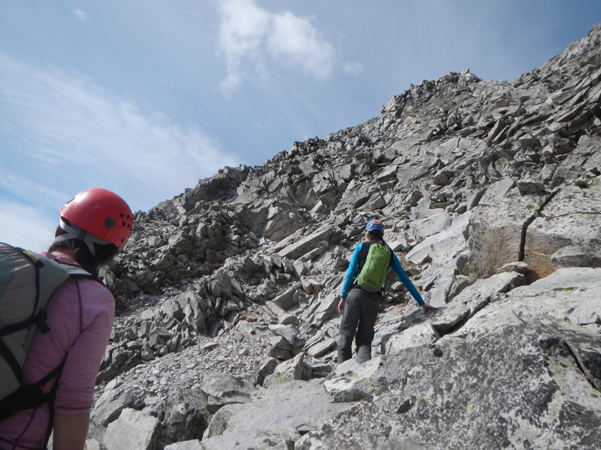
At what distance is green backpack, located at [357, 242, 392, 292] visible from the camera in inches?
249

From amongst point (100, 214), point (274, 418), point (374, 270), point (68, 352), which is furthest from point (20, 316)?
point (374, 270)

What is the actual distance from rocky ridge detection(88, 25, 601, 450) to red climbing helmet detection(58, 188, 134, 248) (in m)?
2.99

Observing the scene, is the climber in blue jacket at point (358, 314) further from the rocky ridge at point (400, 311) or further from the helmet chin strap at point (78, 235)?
the helmet chin strap at point (78, 235)

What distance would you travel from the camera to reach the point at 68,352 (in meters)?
1.88

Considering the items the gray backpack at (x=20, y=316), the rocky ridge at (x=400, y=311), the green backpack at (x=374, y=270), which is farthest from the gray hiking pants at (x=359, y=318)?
the gray backpack at (x=20, y=316)

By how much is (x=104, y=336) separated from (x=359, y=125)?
6360 cm

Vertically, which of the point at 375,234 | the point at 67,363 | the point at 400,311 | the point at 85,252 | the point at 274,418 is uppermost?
the point at 375,234

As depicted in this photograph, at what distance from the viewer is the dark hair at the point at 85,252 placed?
7.94 ft

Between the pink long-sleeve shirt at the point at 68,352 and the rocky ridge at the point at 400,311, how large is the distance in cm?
262

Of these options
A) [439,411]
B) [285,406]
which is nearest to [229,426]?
[285,406]

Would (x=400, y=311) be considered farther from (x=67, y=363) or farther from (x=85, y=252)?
(x=67, y=363)

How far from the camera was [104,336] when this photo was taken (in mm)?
2061

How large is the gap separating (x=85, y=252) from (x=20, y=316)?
2.93 ft

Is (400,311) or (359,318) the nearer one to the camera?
(359,318)
